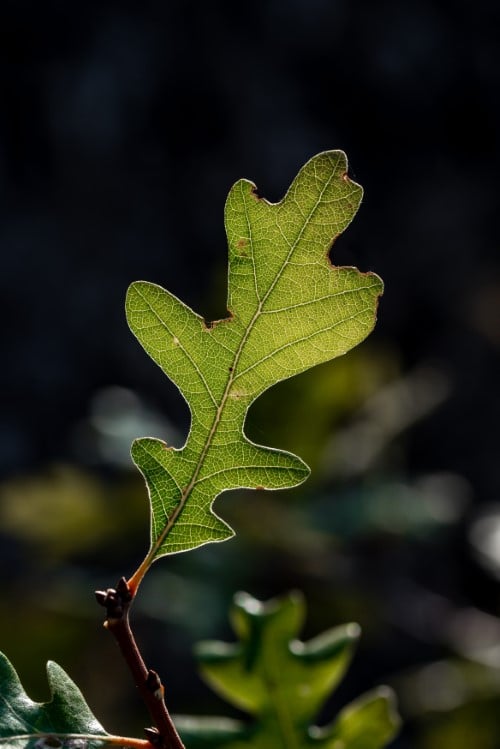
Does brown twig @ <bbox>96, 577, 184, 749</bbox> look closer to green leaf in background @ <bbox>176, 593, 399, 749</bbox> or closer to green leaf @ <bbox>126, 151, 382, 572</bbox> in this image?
green leaf @ <bbox>126, 151, 382, 572</bbox>

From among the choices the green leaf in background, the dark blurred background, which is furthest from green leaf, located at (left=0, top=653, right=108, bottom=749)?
the dark blurred background

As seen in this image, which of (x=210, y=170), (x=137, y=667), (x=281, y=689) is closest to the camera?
(x=137, y=667)

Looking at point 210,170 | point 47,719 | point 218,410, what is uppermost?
point 210,170

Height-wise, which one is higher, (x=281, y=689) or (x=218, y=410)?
(x=218, y=410)

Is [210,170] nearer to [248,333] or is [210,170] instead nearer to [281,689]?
[281,689]

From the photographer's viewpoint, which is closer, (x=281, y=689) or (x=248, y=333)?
(x=248, y=333)

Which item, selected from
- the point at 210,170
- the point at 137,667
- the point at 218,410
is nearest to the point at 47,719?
the point at 137,667

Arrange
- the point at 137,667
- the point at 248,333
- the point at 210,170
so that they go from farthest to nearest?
the point at 210,170 < the point at 248,333 < the point at 137,667
